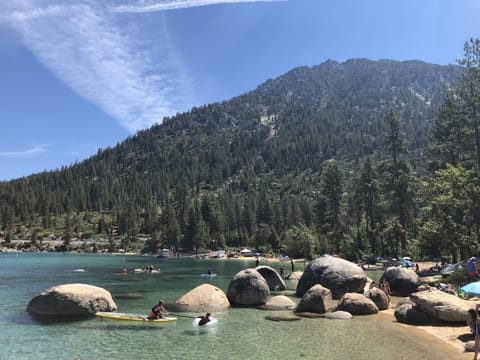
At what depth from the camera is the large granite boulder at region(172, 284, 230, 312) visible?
27328 mm

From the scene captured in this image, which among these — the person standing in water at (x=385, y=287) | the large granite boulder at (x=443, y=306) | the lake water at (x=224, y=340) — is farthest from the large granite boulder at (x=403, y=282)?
the large granite boulder at (x=443, y=306)

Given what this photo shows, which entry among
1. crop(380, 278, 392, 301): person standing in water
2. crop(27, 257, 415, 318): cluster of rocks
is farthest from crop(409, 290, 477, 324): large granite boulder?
crop(380, 278, 392, 301): person standing in water

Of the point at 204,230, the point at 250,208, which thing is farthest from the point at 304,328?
the point at 250,208

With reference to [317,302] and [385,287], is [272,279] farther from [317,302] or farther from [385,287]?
[317,302]

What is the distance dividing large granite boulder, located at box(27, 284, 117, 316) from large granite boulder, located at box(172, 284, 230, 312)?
4.92 m

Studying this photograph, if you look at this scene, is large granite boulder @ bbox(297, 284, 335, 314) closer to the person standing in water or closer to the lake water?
the lake water

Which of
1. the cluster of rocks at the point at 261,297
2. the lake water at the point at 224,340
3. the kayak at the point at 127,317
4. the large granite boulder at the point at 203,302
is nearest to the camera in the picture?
the lake water at the point at 224,340

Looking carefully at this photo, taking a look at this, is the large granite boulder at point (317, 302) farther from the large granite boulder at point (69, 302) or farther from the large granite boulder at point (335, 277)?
the large granite boulder at point (69, 302)

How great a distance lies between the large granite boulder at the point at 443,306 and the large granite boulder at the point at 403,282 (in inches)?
467

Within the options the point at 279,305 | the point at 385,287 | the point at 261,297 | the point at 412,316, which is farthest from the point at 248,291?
the point at 385,287

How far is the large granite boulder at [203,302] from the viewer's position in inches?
1076

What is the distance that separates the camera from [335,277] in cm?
3188

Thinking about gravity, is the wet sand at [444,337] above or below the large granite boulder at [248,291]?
below

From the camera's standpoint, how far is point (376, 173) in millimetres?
83625
